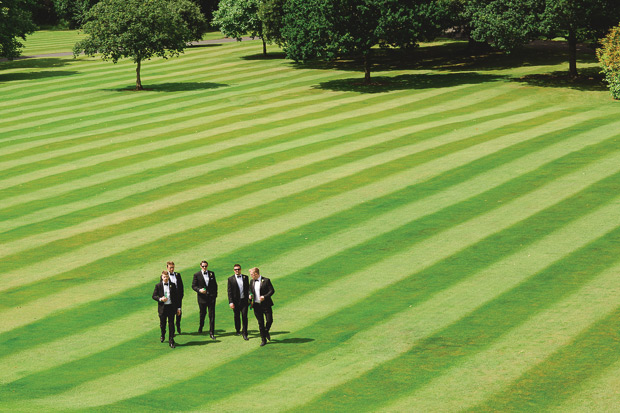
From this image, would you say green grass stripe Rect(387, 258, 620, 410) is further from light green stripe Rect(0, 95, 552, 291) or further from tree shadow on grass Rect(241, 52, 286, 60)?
tree shadow on grass Rect(241, 52, 286, 60)

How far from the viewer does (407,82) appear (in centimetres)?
5391

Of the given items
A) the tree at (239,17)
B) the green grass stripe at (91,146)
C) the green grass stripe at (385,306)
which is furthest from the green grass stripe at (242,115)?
the tree at (239,17)

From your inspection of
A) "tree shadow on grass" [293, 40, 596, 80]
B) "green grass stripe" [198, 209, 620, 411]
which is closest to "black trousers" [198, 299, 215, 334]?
"green grass stripe" [198, 209, 620, 411]

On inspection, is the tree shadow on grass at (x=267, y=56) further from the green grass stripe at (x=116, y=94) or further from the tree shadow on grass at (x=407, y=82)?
the tree shadow on grass at (x=407, y=82)

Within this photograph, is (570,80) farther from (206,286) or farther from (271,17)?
(206,286)

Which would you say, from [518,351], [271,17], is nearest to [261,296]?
[518,351]

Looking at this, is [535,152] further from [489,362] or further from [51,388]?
[51,388]

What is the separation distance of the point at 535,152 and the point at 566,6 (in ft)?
57.7

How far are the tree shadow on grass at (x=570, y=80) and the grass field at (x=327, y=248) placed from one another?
118 centimetres

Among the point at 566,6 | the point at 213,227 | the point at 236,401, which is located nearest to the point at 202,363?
the point at 236,401

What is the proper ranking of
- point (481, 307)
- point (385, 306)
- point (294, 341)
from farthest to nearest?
point (385, 306)
point (481, 307)
point (294, 341)

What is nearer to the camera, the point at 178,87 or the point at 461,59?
the point at 178,87

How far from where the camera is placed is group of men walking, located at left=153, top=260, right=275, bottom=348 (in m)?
17.0

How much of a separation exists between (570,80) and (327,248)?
33.9m
